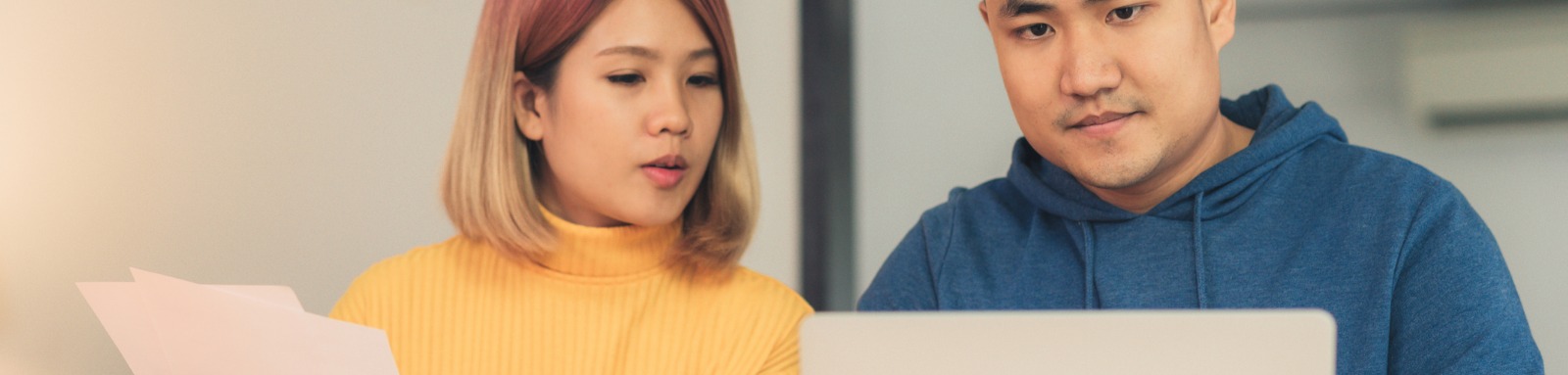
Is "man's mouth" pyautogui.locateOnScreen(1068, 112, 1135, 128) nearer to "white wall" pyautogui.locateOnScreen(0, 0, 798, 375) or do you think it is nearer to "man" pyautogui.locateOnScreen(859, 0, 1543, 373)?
"man" pyautogui.locateOnScreen(859, 0, 1543, 373)

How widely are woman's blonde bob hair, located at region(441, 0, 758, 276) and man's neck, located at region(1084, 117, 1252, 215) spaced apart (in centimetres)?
37

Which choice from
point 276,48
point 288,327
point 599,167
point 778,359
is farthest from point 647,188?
point 276,48

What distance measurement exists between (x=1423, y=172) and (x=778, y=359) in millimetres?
622

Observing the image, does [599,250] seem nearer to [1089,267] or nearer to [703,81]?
[703,81]

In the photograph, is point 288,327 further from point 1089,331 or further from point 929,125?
point 929,125

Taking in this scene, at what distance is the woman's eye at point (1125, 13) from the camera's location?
47.6 inches

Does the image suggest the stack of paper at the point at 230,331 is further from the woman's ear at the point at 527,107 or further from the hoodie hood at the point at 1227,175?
the hoodie hood at the point at 1227,175

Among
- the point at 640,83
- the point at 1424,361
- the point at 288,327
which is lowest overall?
the point at 1424,361

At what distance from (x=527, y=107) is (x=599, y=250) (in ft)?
0.53

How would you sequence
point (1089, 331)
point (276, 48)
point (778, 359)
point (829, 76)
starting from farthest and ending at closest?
1. point (829, 76)
2. point (276, 48)
3. point (778, 359)
4. point (1089, 331)

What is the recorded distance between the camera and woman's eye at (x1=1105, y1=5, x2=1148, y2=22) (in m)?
1.21

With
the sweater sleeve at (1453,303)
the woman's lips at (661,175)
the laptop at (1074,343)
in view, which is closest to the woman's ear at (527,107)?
the woman's lips at (661,175)

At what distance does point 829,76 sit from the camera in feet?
6.37

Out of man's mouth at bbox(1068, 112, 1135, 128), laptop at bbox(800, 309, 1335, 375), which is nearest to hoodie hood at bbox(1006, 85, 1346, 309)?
man's mouth at bbox(1068, 112, 1135, 128)
